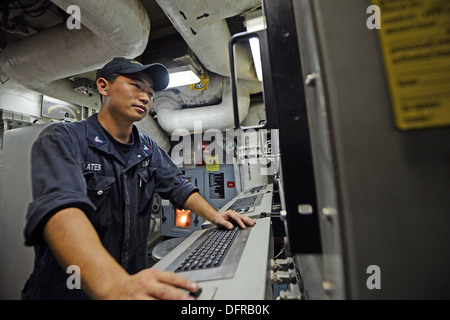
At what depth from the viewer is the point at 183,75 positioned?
2.03 m

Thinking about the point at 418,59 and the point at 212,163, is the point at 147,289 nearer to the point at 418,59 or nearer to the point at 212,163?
the point at 418,59

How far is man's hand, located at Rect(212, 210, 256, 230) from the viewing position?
38.4 inches

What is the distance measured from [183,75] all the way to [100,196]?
1.63 meters

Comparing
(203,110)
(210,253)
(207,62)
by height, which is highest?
(207,62)

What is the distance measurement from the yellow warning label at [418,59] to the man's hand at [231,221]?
802 millimetres

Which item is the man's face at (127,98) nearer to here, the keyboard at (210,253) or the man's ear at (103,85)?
the man's ear at (103,85)

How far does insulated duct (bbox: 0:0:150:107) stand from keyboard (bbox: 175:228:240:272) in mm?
1400

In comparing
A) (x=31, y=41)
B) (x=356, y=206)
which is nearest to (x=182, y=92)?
(x=31, y=41)

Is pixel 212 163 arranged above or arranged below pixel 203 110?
below

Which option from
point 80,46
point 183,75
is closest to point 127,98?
point 80,46

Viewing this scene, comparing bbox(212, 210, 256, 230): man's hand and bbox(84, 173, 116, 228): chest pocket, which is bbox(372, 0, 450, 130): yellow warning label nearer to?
bbox(212, 210, 256, 230): man's hand

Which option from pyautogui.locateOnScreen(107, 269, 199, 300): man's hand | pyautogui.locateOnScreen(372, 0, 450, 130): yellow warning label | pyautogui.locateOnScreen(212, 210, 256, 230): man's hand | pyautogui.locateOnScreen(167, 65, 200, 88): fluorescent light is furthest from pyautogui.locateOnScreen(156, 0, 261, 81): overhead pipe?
pyautogui.locateOnScreen(107, 269, 199, 300): man's hand

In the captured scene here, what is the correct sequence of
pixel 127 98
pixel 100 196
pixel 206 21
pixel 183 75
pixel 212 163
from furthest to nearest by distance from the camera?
1. pixel 212 163
2. pixel 183 75
3. pixel 206 21
4. pixel 127 98
5. pixel 100 196
